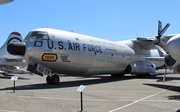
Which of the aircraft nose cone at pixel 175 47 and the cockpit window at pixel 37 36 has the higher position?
the cockpit window at pixel 37 36

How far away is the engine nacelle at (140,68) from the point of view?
75.5ft

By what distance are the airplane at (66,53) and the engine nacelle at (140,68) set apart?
106 centimetres

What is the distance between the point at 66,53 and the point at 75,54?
89 cm

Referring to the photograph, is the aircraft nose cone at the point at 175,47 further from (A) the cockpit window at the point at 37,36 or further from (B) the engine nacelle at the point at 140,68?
(B) the engine nacelle at the point at 140,68

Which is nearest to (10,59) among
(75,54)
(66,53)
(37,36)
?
(37,36)

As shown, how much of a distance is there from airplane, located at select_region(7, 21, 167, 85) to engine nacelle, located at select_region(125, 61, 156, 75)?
106 cm

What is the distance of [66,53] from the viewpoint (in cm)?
1517

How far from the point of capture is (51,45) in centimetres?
1445

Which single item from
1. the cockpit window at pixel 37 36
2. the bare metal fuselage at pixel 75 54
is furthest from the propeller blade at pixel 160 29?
the cockpit window at pixel 37 36

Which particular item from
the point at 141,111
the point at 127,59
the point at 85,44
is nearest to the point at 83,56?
the point at 85,44

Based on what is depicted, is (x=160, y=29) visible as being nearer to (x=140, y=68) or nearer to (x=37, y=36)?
(x=140, y=68)

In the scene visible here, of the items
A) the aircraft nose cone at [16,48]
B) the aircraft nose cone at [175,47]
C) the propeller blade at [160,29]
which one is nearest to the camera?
the aircraft nose cone at [175,47]

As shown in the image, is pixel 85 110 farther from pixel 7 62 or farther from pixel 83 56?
pixel 7 62

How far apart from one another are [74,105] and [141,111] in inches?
93.0
